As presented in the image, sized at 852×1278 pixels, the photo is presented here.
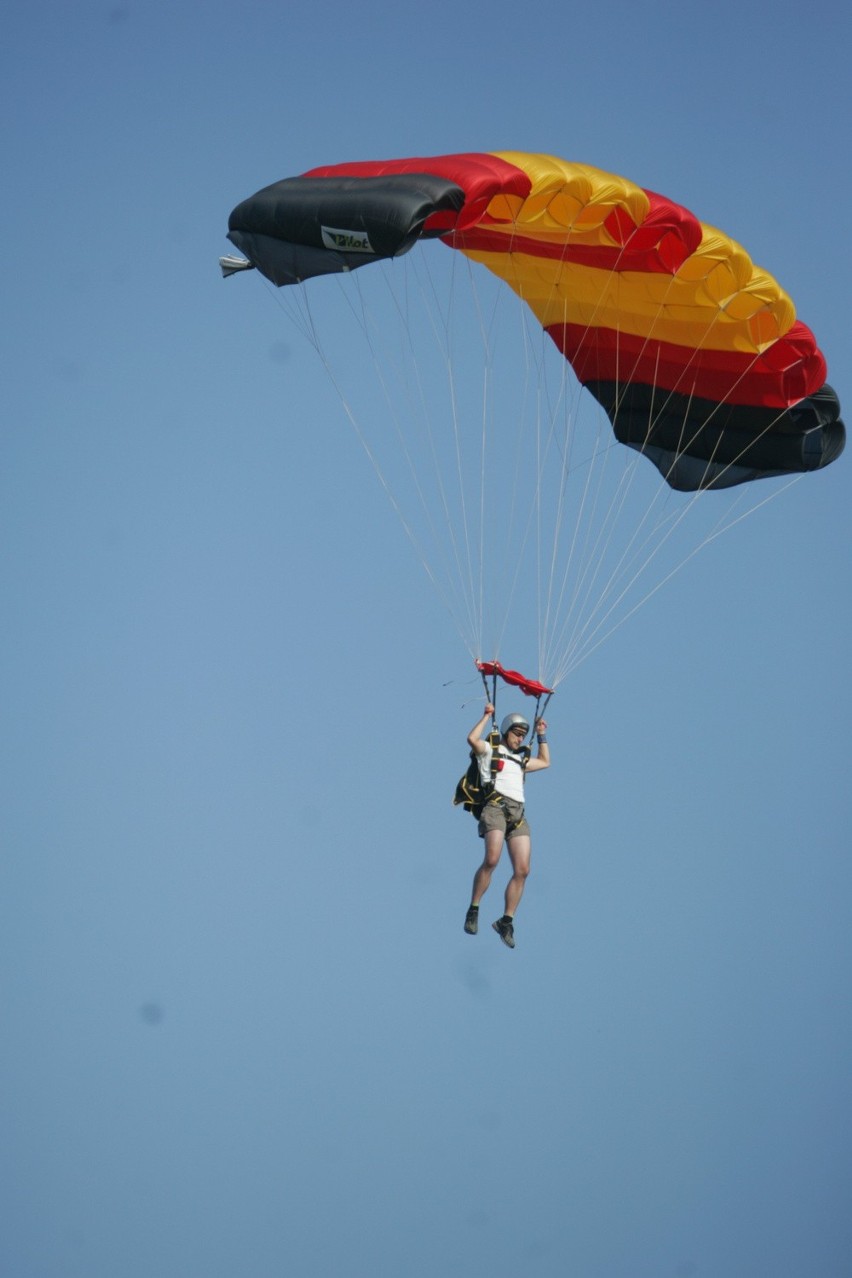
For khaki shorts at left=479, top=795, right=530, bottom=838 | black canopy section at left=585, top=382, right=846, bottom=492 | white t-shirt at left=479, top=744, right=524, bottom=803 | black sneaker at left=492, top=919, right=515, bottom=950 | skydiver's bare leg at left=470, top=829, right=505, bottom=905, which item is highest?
black canopy section at left=585, top=382, right=846, bottom=492

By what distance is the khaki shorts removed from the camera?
58.4 feet

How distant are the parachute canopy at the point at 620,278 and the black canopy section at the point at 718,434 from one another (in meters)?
0.01

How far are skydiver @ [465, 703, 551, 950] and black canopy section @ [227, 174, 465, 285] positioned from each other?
11.8ft

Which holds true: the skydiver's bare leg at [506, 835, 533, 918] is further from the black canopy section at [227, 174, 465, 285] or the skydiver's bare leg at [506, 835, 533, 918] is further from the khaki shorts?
the black canopy section at [227, 174, 465, 285]

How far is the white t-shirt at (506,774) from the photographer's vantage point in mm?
17875

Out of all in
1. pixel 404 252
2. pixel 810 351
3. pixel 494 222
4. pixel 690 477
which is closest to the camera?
pixel 404 252

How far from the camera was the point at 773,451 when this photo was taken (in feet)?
65.7

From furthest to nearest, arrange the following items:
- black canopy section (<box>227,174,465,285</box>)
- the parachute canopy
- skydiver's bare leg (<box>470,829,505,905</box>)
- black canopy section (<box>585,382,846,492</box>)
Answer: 1. black canopy section (<box>585,382,846,492</box>)
2. skydiver's bare leg (<box>470,829,505,905</box>)
3. the parachute canopy
4. black canopy section (<box>227,174,465,285</box>)

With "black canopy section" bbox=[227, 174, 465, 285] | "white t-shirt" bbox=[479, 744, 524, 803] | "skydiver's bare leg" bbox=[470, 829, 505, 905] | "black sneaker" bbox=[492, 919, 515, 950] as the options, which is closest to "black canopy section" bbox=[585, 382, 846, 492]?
"white t-shirt" bbox=[479, 744, 524, 803]

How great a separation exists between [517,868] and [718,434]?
4613mm

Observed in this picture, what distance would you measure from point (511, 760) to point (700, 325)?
4057mm

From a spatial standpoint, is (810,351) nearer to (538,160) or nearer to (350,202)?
(538,160)

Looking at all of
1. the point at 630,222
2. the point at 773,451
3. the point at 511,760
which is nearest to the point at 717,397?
the point at 773,451

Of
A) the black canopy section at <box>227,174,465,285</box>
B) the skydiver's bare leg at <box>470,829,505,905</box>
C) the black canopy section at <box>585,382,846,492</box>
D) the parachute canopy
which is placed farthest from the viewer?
the black canopy section at <box>585,382,846,492</box>
